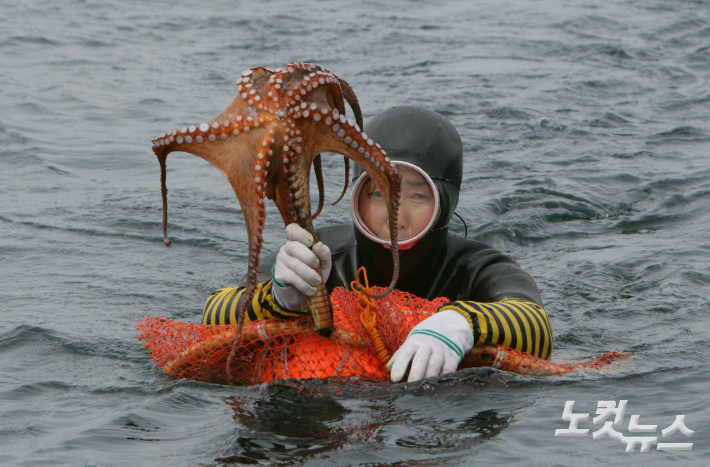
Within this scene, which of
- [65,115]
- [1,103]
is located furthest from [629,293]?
[1,103]

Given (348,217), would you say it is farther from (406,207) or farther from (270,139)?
(270,139)

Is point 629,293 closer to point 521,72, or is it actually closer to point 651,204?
point 651,204

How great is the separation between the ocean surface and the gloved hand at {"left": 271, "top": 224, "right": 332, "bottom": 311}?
538 millimetres

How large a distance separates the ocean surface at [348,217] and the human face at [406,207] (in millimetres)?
871

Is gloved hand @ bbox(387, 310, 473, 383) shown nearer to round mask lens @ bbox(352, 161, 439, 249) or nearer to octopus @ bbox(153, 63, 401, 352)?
round mask lens @ bbox(352, 161, 439, 249)

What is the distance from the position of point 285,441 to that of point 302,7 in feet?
46.6

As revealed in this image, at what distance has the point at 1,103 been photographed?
444 inches

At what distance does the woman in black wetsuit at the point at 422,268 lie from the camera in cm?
383

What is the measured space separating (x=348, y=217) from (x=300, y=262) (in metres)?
4.51

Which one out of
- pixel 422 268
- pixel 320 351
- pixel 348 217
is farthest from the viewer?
pixel 348 217

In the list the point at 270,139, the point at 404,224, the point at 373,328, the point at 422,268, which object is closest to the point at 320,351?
the point at 373,328

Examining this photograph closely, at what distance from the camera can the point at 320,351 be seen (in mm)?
4137

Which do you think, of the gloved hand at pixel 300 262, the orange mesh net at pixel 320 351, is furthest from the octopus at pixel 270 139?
the orange mesh net at pixel 320 351

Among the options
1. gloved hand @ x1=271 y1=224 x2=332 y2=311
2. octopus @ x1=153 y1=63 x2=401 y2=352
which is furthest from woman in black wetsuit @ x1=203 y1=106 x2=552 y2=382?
octopus @ x1=153 y1=63 x2=401 y2=352
